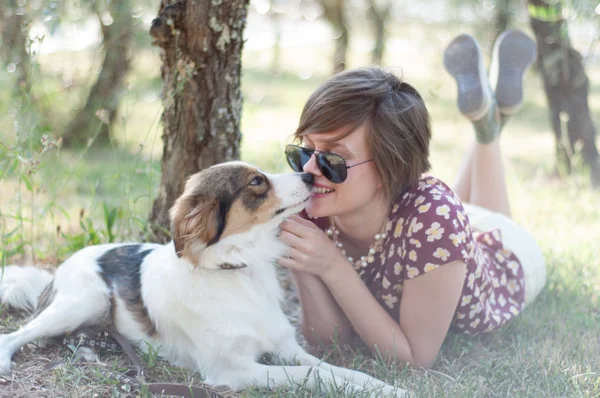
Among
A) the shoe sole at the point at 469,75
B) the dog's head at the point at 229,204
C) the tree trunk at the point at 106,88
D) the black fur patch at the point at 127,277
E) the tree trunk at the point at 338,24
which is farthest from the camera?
the tree trunk at the point at 338,24

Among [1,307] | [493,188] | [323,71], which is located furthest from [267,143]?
[323,71]

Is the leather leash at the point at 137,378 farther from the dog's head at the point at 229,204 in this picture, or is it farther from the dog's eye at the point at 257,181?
the dog's eye at the point at 257,181

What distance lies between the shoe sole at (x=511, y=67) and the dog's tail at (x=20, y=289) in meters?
2.97

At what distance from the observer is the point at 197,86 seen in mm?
3537

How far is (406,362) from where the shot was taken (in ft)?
9.31

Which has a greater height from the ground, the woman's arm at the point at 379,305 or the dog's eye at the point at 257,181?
the dog's eye at the point at 257,181

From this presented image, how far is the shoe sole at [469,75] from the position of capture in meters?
3.77

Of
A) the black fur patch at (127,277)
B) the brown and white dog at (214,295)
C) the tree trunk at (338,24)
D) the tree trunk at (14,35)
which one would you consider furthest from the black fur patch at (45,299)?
the tree trunk at (338,24)

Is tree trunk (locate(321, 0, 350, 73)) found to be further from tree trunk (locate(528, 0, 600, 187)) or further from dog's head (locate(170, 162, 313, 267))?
dog's head (locate(170, 162, 313, 267))

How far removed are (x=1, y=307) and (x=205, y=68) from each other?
1638mm

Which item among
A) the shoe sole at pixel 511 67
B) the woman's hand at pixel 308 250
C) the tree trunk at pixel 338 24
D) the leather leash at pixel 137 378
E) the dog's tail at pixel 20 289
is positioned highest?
the tree trunk at pixel 338 24

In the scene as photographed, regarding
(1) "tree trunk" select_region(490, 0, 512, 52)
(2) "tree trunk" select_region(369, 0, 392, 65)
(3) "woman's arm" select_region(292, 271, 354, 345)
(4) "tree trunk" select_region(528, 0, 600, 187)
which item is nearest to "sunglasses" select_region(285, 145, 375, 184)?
(3) "woman's arm" select_region(292, 271, 354, 345)

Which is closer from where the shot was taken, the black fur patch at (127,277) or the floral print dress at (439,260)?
the floral print dress at (439,260)

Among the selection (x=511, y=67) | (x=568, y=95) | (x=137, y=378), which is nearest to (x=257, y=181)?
(x=137, y=378)
